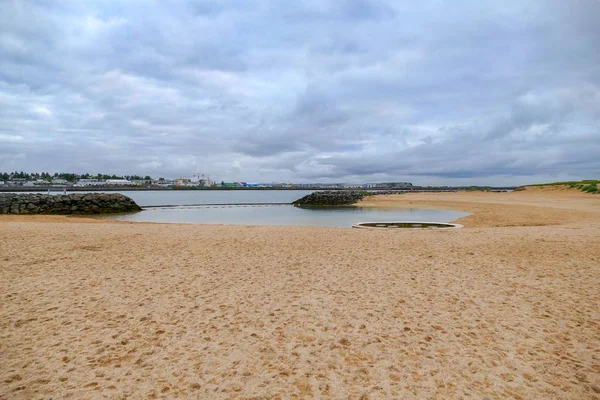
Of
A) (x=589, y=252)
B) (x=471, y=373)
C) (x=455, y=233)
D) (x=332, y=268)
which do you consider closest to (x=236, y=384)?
(x=471, y=373)

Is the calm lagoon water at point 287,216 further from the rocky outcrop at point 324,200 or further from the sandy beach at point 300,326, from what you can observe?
the sandy beach at point 300,326

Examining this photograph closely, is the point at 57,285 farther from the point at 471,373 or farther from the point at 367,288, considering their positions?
the point at 471,373

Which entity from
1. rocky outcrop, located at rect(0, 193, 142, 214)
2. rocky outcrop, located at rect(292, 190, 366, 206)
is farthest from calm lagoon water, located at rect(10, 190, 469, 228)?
rocky outcrop, located at rect(292, 190, 366, 206)

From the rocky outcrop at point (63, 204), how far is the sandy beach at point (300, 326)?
1181 inches

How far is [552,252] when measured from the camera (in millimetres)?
10297

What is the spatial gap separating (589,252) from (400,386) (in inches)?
400

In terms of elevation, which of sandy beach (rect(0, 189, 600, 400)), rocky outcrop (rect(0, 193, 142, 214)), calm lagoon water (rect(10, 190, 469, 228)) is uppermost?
rocky outcrop (rect(0, 193, 142, 214))

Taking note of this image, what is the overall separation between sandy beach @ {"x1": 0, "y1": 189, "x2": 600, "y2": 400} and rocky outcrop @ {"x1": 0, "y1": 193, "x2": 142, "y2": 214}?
98.4 ft

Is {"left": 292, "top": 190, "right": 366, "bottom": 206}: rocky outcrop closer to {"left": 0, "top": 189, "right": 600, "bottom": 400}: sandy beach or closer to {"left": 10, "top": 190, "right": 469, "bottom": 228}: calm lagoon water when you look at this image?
{"left": 10, "top": 190, "right": 469, "bottom": 228}: calm lagoon water

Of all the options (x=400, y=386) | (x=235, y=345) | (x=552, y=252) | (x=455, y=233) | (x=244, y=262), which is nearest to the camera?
(x=400, y=386)

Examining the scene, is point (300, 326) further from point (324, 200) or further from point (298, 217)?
point (324, 200)

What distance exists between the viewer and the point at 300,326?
5.17 m

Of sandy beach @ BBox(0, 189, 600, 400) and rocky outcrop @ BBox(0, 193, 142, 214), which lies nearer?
sandy beach @ BBox(0, 189, 600, 400)

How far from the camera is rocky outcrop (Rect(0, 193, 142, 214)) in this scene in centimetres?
3283
